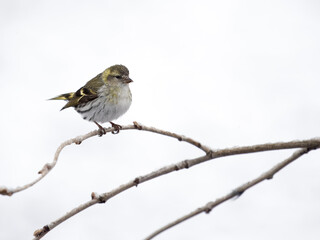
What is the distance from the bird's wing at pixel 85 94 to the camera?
2850 millimetres

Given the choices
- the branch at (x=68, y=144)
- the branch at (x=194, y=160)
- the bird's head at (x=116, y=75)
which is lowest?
the branch at (x=194, y=160)

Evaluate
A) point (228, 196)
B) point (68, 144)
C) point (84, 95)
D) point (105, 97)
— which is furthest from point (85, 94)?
point (228, 196)

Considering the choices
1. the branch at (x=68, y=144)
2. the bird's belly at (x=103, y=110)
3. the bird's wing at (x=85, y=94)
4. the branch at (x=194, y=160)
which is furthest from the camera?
the bird's wing at (x=85, y=94)

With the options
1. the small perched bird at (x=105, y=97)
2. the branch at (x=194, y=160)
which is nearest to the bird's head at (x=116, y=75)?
the small perched bird at (x=105, y=97)

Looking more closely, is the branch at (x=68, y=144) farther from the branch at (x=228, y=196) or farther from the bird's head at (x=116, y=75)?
the bird's head at (x=116, y=75)

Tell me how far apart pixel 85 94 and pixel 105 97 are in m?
0.15

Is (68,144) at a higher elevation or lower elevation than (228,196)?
higher

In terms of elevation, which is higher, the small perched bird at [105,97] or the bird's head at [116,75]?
the bird's head at [116,75]

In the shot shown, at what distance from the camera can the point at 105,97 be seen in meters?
2.81

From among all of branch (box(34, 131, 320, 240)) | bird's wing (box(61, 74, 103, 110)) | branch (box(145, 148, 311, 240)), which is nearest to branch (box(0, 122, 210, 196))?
branch (box(34, 131, 320, 240))

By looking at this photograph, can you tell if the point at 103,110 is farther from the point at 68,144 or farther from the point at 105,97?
the point at 68,144

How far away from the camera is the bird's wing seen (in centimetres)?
285

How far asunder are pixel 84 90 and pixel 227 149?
6.31ft

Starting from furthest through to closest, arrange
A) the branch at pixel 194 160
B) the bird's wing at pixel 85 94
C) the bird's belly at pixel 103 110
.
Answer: the bird's wing at pixel 85 94 < the bird's belly at pixel 103 110 < the branch at pixel 194 160
